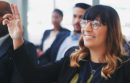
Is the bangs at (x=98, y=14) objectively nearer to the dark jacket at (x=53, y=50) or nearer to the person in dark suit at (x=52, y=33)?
the dark jacket at (x=53, y=50)

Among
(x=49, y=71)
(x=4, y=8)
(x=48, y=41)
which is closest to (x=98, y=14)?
(x=49, y=71)

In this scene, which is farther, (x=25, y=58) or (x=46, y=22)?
(x=46, y=22)

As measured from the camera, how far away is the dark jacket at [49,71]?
4.03ft

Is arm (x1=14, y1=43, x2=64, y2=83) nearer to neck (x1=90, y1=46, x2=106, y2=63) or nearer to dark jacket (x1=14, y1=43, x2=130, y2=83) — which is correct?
dark jacket (x1=14, y1=43, x2=130, y2=83)

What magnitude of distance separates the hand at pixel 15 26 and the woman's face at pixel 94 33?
0.42 m

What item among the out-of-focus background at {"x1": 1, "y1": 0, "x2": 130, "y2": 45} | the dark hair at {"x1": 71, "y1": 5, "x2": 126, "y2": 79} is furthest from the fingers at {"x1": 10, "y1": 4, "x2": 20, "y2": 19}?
the out-of-focus background at {"x1": 1, "y1": 0, "x2": 130, "y2": 45}

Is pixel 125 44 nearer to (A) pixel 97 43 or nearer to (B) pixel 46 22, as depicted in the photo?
(A) pixel 97 43

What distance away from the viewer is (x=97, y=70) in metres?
1.30

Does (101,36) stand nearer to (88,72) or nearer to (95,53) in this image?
(95,53)

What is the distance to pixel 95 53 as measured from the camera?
1362 mm

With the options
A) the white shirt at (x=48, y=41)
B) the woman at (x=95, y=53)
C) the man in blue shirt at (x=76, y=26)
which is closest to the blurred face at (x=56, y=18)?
the white shirt at (x=48, y=41)

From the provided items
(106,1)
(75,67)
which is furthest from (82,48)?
(106,1)

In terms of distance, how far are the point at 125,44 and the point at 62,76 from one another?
1.73 feet

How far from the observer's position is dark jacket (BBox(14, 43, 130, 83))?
1.23 meters
